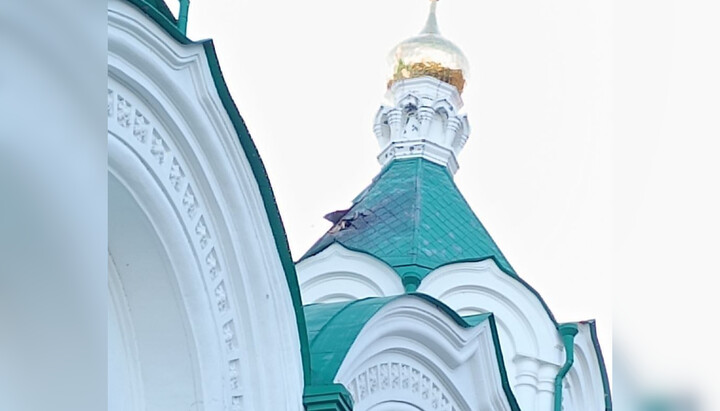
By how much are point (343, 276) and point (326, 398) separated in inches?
166

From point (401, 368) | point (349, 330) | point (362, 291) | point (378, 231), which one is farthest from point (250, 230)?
point (378, 231)

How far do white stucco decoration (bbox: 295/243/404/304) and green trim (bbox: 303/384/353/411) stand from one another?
3.96 metres

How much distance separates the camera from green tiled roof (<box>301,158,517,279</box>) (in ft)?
34.1

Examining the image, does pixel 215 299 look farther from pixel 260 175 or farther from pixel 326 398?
pixel 326 398

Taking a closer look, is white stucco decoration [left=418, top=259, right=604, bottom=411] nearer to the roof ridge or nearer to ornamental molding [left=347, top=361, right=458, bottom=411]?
the roof ridge

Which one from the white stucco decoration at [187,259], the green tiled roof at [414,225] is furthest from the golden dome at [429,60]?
the white stucco decoration at [187,259]

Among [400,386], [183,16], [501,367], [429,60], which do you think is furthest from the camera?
[429,60]

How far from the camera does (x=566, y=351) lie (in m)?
10.6

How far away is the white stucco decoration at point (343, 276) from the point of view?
9.78m

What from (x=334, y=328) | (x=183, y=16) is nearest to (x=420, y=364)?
(x=334, y=328)

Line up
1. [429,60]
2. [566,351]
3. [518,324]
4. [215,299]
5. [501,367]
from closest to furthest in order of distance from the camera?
[215,299]
[501,367]
[566,351]
[518,324]
[429,60]

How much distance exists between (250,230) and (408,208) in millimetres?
5400

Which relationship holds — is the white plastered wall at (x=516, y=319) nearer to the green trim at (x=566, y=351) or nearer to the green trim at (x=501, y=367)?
the green trim at (x=566, y=351)

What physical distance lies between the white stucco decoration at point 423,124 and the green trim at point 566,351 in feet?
6.83
